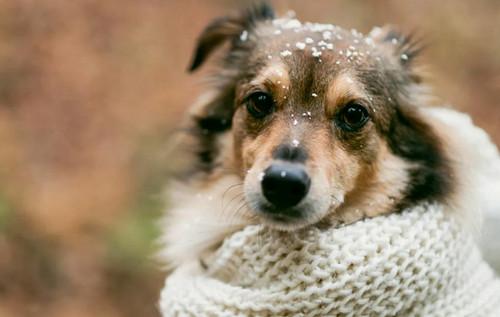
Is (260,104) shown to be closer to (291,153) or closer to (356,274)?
(291,153)

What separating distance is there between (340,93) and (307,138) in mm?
239

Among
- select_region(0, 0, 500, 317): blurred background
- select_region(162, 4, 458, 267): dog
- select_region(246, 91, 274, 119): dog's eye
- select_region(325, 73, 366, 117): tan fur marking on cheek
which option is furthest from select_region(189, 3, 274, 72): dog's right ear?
select_region(0, 0, 500, 317): blurred background

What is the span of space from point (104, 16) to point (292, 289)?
14.2 ft

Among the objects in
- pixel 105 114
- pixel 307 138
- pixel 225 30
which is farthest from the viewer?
pixel 105 114

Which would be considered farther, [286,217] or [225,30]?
[225,30]

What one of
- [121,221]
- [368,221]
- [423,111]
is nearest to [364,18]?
[121,221]

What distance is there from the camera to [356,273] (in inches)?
85.3

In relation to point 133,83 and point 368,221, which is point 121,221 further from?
point 368,221

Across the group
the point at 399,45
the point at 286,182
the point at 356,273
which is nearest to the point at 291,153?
the point at 286,182

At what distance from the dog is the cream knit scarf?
0.10m

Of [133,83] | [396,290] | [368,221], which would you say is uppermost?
[133,83]

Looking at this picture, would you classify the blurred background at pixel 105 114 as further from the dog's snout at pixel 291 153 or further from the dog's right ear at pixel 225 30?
the dog's snout at pixel 291 153

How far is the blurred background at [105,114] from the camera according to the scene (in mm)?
4961

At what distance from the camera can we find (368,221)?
2348 mm
